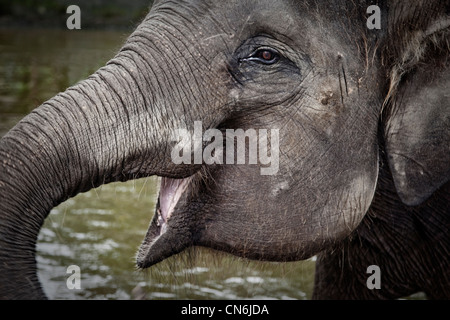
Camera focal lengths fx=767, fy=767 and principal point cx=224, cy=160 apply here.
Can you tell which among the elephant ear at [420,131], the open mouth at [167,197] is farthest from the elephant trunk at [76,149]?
the elephant ear at [420,131]

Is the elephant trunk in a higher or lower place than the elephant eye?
lower

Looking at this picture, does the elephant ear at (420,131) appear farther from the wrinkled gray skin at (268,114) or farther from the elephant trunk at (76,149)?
the elephant trunk at (76,149)

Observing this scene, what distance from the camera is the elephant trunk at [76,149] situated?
7.66 ft

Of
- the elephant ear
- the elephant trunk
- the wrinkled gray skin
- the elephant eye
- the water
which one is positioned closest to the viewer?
the elephant trunk

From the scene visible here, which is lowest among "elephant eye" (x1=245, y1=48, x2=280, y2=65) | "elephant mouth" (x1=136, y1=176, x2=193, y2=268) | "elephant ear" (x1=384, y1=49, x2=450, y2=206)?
"elephant mouth" (x1=136, y1=176, x2=193, y2=268)

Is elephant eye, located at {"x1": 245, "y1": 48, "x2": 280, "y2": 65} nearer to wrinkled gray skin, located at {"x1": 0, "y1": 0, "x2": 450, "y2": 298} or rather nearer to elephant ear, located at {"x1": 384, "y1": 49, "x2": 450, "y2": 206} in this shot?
wrinkled gray skin, located at {"x1": 0, "y1": 0, "x2": 450, "y2": 298}

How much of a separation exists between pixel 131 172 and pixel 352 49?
0.93 meters

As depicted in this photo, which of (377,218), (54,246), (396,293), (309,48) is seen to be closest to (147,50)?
(309,48)

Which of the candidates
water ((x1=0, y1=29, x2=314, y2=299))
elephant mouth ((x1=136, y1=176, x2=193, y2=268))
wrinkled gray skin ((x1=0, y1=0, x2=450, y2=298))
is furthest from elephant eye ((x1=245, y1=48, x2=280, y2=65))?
water ((x1=0, y1=29, x2=314, y2=299))

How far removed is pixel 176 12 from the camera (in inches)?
108

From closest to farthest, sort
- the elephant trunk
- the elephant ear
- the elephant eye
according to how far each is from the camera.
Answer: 1. the elephant trunk
2. the elephant eye
3. the elephant ear

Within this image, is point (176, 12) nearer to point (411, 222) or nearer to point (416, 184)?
point (416, 184)

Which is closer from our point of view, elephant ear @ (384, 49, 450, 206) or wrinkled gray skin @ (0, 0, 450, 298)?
wrinkled gray skin @ (0, 0, 450, 298)

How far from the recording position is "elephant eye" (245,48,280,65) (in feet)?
9.04
